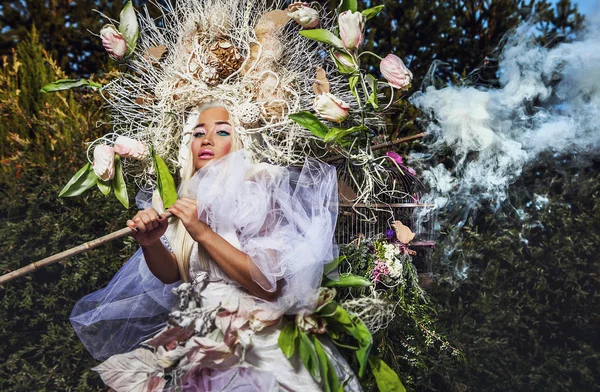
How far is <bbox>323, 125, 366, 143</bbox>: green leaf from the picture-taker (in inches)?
92.7

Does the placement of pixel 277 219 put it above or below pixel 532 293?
above

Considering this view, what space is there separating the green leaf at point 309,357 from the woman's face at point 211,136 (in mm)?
729

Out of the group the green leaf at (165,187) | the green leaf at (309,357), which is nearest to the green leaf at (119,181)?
the green leaf at (165,187)

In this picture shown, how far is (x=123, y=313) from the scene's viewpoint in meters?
2.40

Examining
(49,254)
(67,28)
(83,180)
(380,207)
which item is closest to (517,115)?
(380,207)

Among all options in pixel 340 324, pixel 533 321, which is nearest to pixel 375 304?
pixel 340 324

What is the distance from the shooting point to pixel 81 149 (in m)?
3.67

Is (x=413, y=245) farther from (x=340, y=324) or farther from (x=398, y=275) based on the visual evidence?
(x=340, y=324)

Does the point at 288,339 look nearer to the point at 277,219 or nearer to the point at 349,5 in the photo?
the point at 277,219

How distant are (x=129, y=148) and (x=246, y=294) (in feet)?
2.67

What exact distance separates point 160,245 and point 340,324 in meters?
0.68

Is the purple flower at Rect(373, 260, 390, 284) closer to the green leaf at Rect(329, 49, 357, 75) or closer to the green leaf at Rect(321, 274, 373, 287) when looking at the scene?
the green leaf at Rect(321, 274, 373, 287)

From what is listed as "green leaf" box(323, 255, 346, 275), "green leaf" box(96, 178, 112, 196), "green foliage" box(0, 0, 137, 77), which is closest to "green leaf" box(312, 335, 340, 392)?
"green leaf" box(323, 255, 346, 275)

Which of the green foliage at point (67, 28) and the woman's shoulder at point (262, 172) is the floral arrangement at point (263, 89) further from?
the green foliage at point (67, 28)
